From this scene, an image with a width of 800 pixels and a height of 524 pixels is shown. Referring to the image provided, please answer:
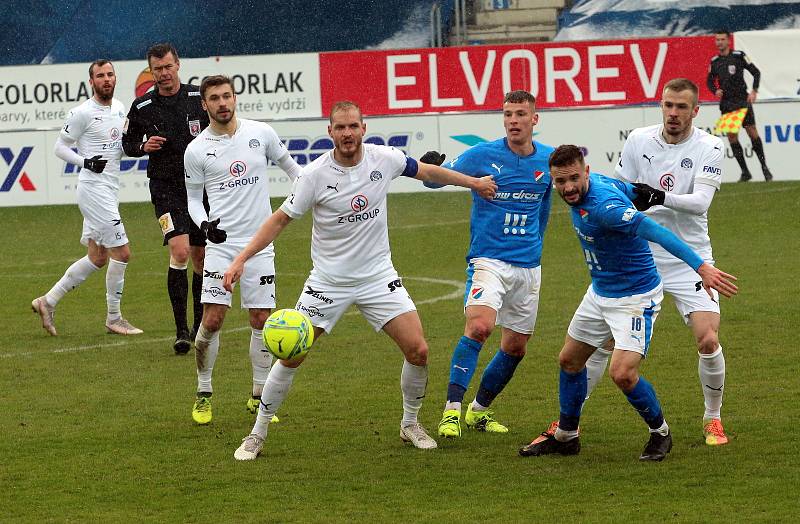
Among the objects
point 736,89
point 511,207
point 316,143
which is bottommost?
point 511,207

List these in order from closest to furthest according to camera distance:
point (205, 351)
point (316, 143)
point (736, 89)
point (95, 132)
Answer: point (205, 351), point (95, 132), point (736, 89), point (316, 143)

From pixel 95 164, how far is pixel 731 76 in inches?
545

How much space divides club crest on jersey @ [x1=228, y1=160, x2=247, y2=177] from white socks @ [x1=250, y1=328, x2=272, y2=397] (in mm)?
1080

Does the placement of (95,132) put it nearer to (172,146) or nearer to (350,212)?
(172,146)

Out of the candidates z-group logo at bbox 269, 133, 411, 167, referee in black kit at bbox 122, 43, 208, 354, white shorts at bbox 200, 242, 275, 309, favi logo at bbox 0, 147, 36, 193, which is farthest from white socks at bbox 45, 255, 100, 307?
favi logo at bbox 0, 147, 36, 193

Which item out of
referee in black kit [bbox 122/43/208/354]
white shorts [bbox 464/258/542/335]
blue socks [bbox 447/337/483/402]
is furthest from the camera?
referee in black kit [bbox 122/43/208/354]

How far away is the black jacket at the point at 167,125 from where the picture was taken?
1160 cm

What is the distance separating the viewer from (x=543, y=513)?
6.76m

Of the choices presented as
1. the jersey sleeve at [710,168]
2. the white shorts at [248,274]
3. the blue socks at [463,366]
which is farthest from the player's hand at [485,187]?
the white shorts at [248,274]

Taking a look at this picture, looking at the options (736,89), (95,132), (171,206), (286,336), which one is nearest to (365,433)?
(286,336)

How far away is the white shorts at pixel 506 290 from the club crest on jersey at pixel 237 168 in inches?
68.8

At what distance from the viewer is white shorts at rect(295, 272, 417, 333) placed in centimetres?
820

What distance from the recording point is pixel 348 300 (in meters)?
8.24

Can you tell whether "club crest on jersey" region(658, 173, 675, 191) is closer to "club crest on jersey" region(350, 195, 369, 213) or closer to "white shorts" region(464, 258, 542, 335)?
"white shorts" region(464, 258, 542, 335)
